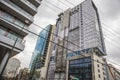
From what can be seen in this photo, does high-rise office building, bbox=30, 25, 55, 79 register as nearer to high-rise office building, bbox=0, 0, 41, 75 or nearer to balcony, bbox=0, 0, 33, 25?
high-rise office building, bbox=0, 0, 41, 75

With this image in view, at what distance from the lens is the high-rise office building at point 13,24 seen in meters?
17.8

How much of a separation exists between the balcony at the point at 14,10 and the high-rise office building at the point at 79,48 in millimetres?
19945

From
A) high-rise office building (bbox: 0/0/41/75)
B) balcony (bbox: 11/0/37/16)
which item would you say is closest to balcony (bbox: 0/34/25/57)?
high-rise office building (bbox: 0/0/41/75)

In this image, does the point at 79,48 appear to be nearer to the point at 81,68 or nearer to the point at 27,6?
the point at 81,68

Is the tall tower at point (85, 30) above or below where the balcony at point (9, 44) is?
above

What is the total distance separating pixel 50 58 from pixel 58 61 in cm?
1075

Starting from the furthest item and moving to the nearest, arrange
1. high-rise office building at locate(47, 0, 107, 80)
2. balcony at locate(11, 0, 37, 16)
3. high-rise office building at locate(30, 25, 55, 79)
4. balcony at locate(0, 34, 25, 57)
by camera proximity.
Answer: high-rise office building at locate(30, 25, 55, 79) < high-rise office building at locate(47, 0, 107, 80) < balcony at locate(11, 0, 37, 16) < balcony at locate(0, 34, 25, 57)

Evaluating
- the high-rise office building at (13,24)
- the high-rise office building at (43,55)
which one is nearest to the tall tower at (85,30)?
the high-rise office building at (43,55)

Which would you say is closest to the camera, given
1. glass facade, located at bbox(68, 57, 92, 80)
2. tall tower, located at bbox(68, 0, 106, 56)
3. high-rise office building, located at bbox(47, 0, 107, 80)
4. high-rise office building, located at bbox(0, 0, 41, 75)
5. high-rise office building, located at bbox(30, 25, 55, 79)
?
high-rise office building, located at bbox(0, 0, 41, 75)

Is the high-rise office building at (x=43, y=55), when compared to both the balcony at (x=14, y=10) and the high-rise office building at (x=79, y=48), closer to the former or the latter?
the high-rise office building at (x=79, y=48)

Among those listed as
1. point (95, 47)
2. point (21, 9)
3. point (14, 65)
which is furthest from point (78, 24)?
point (14, 65)

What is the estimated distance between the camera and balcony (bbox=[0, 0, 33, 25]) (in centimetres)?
1940

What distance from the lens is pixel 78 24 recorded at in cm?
6750

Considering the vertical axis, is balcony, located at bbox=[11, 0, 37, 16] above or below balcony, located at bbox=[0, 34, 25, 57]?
above
